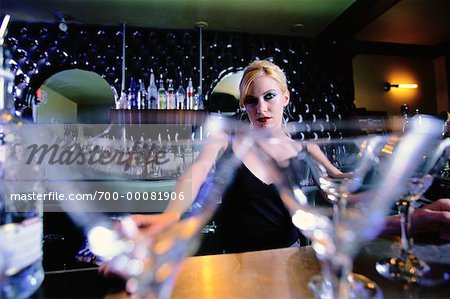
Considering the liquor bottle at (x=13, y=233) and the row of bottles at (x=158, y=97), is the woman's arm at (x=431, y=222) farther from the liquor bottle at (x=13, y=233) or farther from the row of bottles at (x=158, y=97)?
the row of bottles at (x=158, y=97)

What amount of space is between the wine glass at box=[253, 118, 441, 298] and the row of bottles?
8.78 feet

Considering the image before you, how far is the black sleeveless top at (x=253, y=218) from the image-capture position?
4.19ft

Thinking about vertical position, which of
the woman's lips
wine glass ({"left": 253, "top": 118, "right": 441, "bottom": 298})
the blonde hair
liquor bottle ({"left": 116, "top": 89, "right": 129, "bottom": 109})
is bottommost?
wine glass ({"left": 253, "top": 118, "right": 441, "bottom": 298})

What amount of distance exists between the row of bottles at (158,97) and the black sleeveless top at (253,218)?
2.27m

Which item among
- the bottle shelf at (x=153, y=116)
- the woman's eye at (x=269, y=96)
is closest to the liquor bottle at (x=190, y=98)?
the bottle shelf at (x=153, y=116)

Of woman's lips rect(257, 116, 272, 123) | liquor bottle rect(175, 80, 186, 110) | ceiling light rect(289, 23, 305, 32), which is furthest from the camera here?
ceiling light rect(289, 23, 305, 32)

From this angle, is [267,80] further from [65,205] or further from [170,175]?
[65,205]

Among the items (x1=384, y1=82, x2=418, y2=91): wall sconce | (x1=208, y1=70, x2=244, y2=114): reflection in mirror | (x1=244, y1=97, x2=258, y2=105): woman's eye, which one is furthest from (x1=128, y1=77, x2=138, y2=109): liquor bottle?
(x1=384, y1=82, x2=418, y2=91): wall sconce

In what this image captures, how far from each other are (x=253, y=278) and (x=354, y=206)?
30 centimetres

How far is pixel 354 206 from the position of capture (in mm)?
695

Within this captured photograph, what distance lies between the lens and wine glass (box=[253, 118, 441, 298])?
46 centimetres

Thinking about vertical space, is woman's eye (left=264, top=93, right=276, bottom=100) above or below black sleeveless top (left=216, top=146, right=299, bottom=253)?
above

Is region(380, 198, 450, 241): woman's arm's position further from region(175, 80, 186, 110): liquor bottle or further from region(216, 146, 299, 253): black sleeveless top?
region(175, 80, 186, 110): liquor bottle

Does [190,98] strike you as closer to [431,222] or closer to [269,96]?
[269,96]
